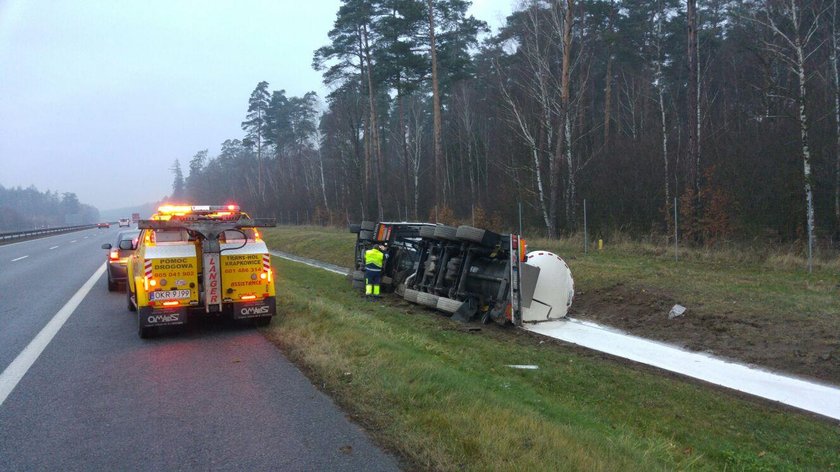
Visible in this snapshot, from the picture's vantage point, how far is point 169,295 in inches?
338

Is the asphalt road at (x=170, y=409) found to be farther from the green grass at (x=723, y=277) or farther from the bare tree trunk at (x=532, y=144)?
the bare tree trunk at (x=532, y=144)

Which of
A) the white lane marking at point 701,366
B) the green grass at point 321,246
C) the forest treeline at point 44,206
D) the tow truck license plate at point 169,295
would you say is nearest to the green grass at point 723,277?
the white lane marking at point 701,366

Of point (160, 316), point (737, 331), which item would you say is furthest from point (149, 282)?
point (737, 331)

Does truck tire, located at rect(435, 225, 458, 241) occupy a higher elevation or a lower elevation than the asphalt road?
higher

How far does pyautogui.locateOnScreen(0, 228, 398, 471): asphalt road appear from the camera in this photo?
442 cm

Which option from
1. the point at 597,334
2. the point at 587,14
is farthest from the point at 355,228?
the point at 587,14

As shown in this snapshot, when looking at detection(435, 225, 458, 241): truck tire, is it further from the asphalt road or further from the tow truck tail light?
the tow truck tail light

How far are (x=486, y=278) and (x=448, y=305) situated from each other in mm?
993

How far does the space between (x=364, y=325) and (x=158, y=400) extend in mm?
4276

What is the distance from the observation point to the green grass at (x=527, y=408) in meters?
4.42

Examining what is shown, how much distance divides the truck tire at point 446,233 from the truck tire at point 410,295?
5.04ft

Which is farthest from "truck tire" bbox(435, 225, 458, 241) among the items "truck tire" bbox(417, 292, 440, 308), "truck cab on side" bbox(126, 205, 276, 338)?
"truck cab on side" bbox(126, 205, 276, 338)

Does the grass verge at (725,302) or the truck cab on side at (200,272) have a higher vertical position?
the truck cab on side at (200,272)

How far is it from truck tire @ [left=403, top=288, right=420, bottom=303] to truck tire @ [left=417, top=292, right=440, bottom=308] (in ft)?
0.77
